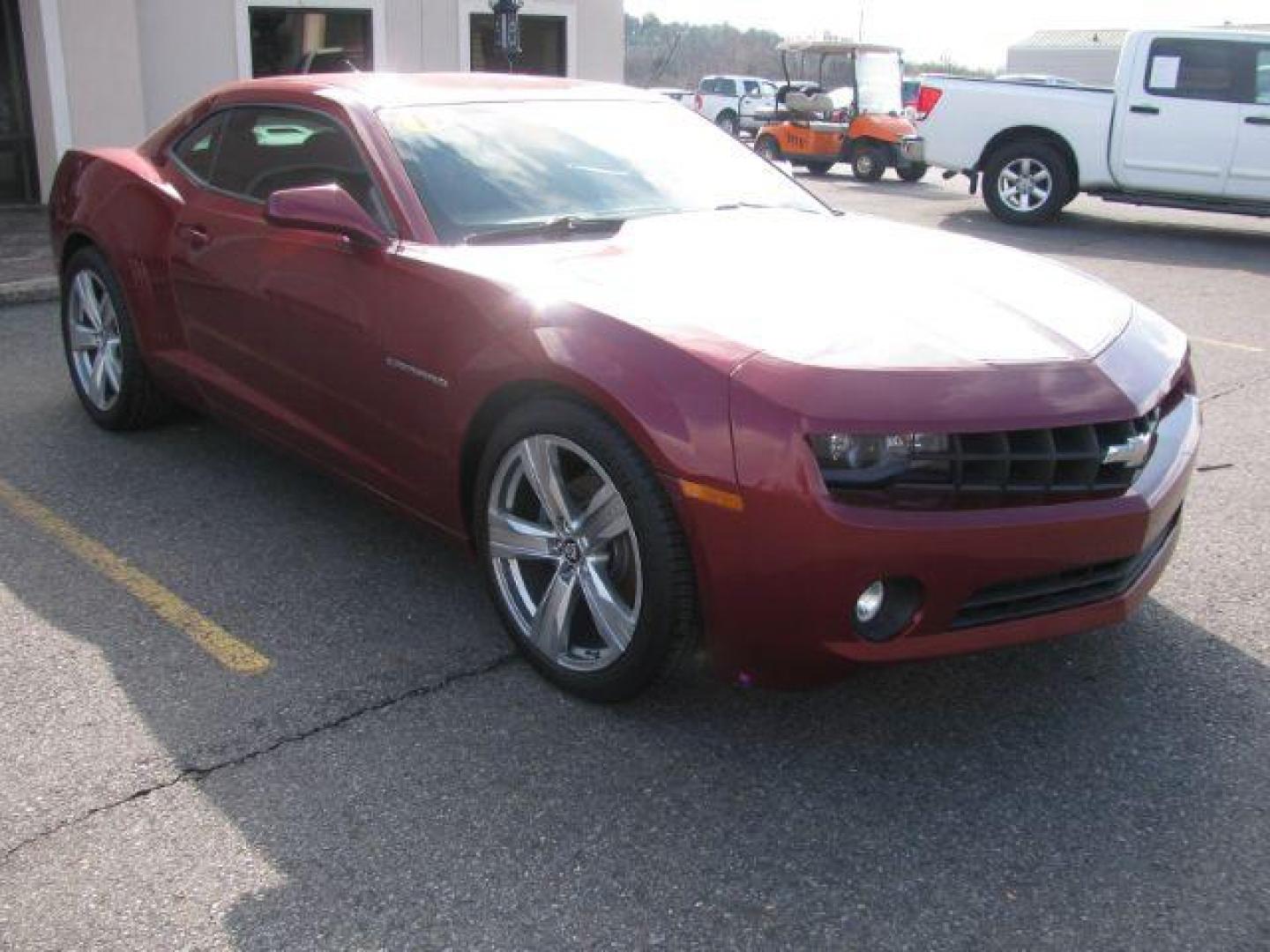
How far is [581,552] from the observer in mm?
3125

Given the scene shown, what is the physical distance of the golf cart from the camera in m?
19.1

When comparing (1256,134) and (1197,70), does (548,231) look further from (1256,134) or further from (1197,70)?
(1197,70)

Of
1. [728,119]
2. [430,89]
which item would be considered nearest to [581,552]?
[430,89]

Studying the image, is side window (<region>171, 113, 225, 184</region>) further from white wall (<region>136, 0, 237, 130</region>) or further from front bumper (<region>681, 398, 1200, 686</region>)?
white wall (<region>136, 0, 237, 130</region>)

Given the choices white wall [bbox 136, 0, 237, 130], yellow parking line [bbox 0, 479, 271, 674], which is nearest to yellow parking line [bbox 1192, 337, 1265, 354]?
yellow parking line [bbox 0, 479, 271, 674]

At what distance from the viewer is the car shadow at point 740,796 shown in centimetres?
245

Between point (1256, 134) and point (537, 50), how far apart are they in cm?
800

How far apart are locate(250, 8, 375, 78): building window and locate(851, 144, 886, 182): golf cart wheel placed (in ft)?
28.4

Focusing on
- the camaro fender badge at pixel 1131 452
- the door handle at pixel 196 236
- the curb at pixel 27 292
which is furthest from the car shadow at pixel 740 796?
the curb at pixel 27 292

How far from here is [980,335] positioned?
2.94 metres

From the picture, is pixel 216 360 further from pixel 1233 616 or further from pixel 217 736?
pixel 1233 616

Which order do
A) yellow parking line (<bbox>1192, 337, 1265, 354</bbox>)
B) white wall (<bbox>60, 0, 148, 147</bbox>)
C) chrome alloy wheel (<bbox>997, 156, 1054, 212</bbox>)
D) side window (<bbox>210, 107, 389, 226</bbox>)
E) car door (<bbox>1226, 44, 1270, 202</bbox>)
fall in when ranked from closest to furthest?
side window (<bbox>210, 107, 389, 226</bbox>) → yellow parking line (<bbox>1192, 337, 1265, 354</bbox>) → white wall (<bbox>60, 0, 148, 147</bbox>) → car door (<bbox>1226, 44, 1270, 202</bbox>) → chrome alloy wheel (<bbox>997, 156, 1054, 212</bbox>)

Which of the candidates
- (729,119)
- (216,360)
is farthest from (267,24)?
(729,119)

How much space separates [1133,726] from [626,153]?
233cm
